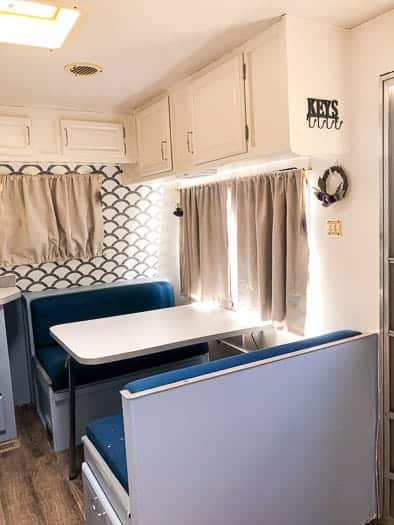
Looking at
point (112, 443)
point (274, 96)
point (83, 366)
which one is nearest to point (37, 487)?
point (83, 366)

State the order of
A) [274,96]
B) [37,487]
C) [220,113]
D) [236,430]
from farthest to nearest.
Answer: [37,487] → [220,113] → [274,96] → [236,430]

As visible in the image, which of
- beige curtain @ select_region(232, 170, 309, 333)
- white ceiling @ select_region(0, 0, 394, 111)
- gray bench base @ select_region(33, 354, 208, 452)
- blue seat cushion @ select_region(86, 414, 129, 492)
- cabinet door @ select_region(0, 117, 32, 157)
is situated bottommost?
gray bench base @ select_region(33, 354, 208, 452)

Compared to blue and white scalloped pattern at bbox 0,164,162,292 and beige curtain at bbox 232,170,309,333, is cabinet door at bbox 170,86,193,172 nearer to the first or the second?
beige curtain at bbox 232,170,309,333

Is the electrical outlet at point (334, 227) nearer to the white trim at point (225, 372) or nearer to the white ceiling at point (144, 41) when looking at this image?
the white trim at point (225, 372)

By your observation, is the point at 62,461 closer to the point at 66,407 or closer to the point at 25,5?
the point at 66,407

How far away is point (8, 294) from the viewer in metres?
2.87

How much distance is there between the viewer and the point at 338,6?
175 cm

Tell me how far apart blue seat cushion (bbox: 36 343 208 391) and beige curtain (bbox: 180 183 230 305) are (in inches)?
18.2

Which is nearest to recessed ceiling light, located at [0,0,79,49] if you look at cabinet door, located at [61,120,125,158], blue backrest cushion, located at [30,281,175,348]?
cabinet door, located at [61,120,125,158]

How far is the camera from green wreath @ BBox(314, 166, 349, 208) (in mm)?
2078

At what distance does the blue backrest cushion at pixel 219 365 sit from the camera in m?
1.47

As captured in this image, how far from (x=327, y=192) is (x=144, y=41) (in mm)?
1125

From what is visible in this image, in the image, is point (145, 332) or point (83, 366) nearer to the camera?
point (145, 332)

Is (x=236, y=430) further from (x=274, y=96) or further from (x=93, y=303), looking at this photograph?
(x=93, y=303)
